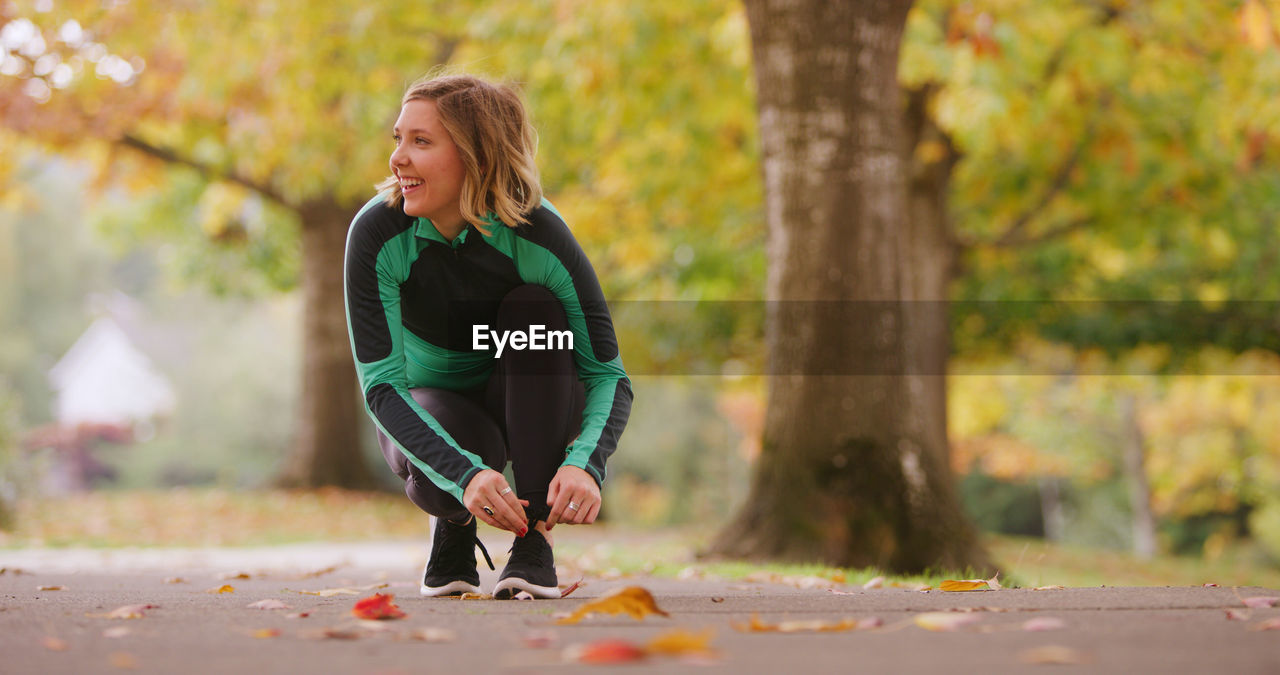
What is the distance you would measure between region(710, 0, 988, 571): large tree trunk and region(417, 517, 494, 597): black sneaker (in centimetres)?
224

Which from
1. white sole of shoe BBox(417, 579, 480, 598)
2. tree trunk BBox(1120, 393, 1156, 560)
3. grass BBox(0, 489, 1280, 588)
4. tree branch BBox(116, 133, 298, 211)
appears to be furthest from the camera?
tree trunk BBox(1120, 393, 1156, 560)

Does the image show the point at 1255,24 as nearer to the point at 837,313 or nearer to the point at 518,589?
the point at 837,313

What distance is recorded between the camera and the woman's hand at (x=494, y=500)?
2.62 meters

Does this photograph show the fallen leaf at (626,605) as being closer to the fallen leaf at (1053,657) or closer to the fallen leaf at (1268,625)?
the fallen leaf at (1053,657)

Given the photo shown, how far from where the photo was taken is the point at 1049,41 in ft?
29.1

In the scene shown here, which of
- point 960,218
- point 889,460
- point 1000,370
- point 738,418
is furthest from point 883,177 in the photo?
point 738,418

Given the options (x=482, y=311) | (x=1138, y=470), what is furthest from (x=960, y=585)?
(x=1138, y=470)

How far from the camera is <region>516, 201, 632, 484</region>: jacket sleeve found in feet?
9.70

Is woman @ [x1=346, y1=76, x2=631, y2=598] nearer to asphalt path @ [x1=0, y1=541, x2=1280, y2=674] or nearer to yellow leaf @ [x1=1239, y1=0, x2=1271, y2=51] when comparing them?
asphalt path @ [x1=0, y1=541, x2=1280, y2=674]

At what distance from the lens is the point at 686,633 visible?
2039 mm

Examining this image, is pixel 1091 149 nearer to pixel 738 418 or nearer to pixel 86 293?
pixel 738 418

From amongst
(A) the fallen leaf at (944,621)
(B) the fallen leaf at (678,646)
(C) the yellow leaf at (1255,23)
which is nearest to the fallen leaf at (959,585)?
(A) the fallen leaf at (944,621)

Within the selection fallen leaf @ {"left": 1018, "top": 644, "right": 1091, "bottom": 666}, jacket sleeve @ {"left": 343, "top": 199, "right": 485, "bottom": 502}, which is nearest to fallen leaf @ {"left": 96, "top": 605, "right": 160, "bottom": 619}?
jacket sleeve @ {"left": 343, "top": 199, "right": 485, "bottom": 502}

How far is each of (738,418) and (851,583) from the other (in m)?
23.3
